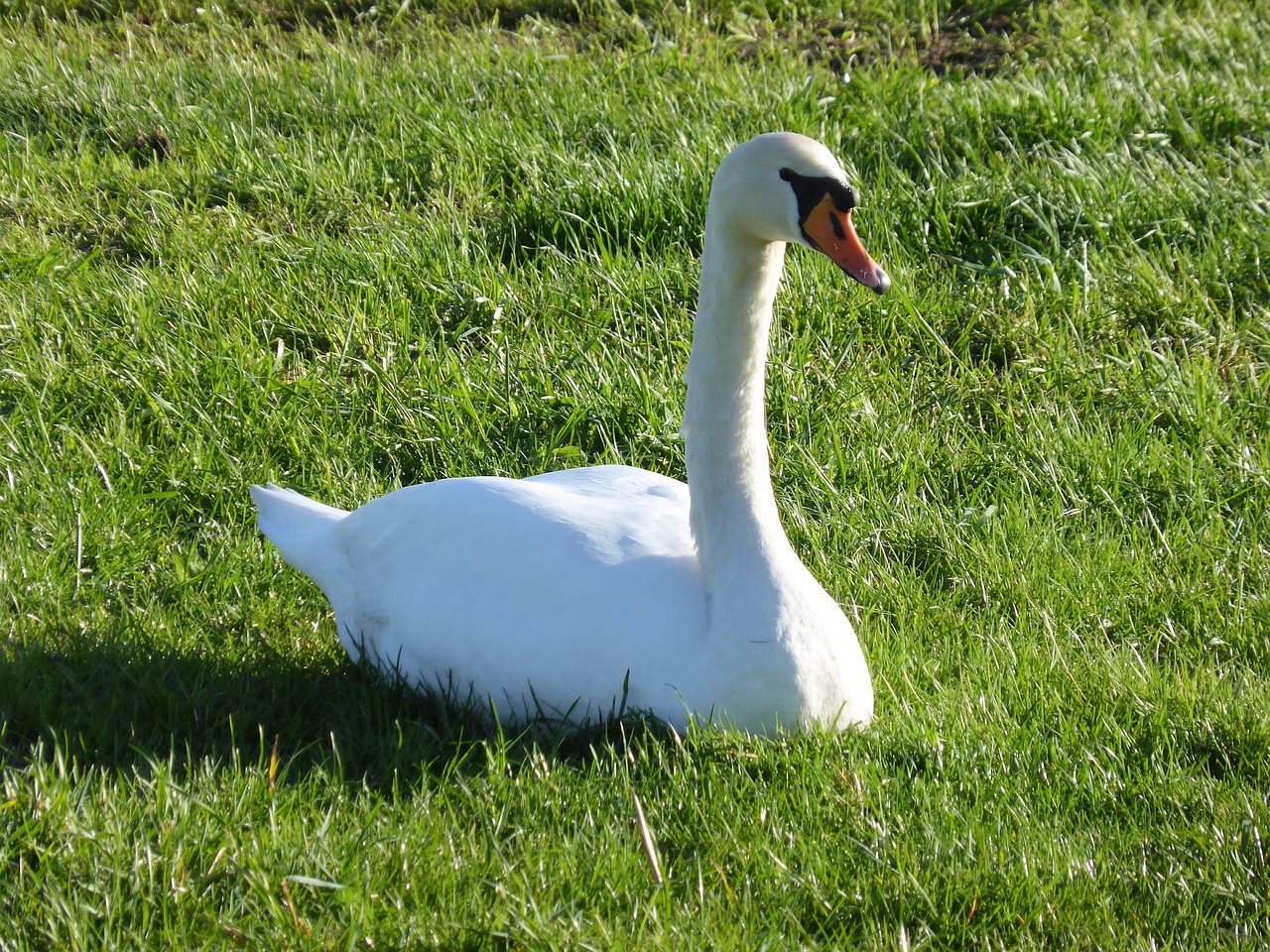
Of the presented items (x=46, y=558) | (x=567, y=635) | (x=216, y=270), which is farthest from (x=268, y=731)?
(x=216, y=270)

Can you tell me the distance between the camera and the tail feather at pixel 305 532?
3662 mm

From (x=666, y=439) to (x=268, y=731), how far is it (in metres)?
1.80

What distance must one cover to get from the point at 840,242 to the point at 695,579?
2.94 feet

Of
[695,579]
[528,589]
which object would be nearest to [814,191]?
[695,579]

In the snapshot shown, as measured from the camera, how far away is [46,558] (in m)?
3.70

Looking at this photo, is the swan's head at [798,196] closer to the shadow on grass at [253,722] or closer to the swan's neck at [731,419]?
the swan's neck at [731,419]

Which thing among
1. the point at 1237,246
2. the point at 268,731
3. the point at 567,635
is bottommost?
the point at 268,731

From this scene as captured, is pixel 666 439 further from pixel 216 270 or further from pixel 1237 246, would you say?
pixel 1237 246

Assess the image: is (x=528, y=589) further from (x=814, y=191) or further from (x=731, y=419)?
(x=814, y=191)

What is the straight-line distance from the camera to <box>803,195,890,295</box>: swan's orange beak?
9.45 feet

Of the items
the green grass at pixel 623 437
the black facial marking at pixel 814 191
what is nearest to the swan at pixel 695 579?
the black facial marking at pixel 814 191

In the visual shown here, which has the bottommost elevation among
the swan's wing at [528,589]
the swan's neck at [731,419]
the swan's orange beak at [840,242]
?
the swan's wing at [528,589]

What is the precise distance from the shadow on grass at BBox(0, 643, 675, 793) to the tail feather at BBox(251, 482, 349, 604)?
331mm

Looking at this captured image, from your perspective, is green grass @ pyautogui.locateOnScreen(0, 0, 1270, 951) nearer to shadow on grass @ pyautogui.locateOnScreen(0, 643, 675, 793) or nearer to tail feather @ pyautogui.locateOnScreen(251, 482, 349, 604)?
shadow on grass @ pyautogui.locateOnScreen(0, 643, 675, 793)
